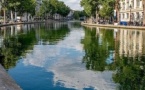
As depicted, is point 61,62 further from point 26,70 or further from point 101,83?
point 101,83

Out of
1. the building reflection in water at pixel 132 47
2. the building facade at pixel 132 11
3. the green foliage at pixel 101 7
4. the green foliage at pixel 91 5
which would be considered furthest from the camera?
the green foliage at pixel 91 5

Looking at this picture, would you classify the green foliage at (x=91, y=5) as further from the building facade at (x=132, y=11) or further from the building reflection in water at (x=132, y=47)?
the building reflection in water at (x=132, y=47)

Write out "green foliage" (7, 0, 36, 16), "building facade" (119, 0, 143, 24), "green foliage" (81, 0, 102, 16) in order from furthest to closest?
"green foliage" (81, 0, 102, 16)
"green foliage" (7, 0, 36, 16)
"building facade" (119, 0, 143, 24)

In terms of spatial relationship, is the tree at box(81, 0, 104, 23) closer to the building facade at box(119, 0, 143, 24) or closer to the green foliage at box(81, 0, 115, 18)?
the green foliage at box(81, 0, 115, 18)

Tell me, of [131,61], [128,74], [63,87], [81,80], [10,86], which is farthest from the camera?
[131,61]

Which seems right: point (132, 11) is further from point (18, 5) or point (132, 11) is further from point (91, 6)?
point (18, 5)

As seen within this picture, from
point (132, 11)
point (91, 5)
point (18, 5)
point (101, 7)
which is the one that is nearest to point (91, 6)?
point (91, 5)

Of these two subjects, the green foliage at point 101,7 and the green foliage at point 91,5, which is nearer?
the green foliage at point 101,7

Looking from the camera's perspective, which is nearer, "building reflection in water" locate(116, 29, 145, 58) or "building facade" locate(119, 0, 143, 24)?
"building reflection in water" locate(116, 29, 145, 58)

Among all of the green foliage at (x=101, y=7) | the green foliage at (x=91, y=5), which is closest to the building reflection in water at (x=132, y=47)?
the green foliage at (x=101, y=7)

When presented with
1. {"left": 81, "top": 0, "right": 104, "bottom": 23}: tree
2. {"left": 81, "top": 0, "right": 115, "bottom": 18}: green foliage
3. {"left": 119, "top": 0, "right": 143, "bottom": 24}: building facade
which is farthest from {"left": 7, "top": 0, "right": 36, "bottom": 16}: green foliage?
{"left": 119, "top": 0, "right": 143, "bottom": 24}: building facade

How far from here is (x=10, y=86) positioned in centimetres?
1386

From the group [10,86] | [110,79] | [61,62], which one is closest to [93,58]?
[61,62]

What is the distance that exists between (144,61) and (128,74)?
230 inches
